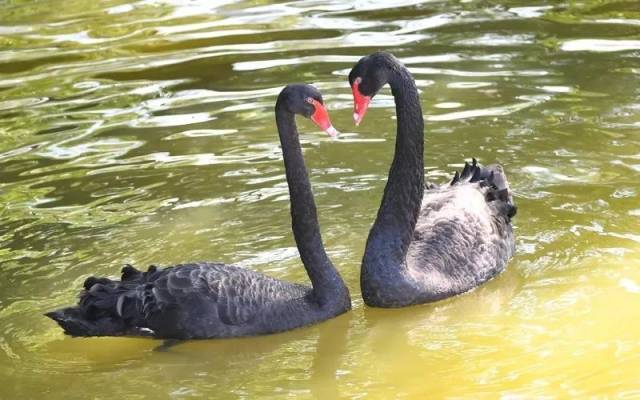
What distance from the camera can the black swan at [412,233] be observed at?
18.4 ft

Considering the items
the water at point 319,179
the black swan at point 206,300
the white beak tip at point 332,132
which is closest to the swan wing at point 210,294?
the black swan at point 206,300

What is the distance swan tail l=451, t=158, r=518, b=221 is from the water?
22 centimetres

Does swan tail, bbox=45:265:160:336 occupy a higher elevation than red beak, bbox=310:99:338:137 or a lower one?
lower

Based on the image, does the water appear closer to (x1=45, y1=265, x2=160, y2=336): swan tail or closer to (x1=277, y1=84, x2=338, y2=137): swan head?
(x1=45, y1=265, x2=160, y2=336): swan tail

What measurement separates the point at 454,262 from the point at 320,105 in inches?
40.3

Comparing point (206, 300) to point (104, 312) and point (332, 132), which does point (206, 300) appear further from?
point (332, 132)

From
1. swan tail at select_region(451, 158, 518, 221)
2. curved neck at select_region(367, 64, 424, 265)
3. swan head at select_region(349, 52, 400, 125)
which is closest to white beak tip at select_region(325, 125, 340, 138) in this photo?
swan head at select_region(349, 52, 400, 125)

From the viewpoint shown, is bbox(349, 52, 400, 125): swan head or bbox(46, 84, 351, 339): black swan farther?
bbox(349, 52, 400, 125): swan head

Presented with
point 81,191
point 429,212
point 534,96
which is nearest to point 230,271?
point 429,212

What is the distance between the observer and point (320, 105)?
532 centimetres

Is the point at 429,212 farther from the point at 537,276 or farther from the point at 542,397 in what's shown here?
the point at 542,397

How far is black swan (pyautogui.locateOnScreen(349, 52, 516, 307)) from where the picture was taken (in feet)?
18.4

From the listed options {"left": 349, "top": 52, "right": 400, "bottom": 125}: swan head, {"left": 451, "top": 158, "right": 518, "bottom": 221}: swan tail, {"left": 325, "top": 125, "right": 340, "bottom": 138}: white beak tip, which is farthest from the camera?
{"left": 451, "top": 158, "right": 518, "bottom": 221}: swan tail

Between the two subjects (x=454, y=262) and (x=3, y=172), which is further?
(x=3, y=172)
